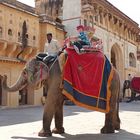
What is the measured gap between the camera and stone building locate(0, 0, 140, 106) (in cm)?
1892

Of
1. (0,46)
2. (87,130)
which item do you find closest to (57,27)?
(0,46)

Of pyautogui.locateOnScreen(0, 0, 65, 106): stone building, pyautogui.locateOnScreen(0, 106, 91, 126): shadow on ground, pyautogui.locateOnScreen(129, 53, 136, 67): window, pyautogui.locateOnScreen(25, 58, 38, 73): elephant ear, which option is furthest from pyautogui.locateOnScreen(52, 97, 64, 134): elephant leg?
pyautogui.locateOnScreen(129, 53, 136, 67): window

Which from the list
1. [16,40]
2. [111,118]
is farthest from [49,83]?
[16,40]

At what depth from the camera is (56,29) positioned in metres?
23.3

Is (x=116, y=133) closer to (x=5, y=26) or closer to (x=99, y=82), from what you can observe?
(x=99, y=82)

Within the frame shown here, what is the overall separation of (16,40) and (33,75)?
43.0 feet

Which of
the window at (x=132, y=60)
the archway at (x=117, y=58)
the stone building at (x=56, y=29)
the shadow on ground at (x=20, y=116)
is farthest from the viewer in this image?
the window at (x=132, y=60)

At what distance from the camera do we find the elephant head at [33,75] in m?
6.37

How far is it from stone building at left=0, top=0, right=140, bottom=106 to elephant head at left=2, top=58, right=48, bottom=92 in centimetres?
409

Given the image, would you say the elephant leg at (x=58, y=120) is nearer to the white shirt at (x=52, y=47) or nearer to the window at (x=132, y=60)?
the white shirt at (x=52, y=47)

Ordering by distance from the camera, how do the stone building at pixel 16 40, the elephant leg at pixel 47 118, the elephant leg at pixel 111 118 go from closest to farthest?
the elephant leg at pixel 47 118
the elephant leg at pixel 111 118
the stone building at pixel 16 40

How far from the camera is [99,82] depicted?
658 centimetres

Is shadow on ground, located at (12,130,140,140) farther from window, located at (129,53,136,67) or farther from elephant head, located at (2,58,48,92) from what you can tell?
window, located at (129,53,136,67)

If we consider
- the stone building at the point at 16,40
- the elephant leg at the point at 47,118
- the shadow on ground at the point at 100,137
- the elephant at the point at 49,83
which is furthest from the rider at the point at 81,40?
the stone building at the point at 16,40
